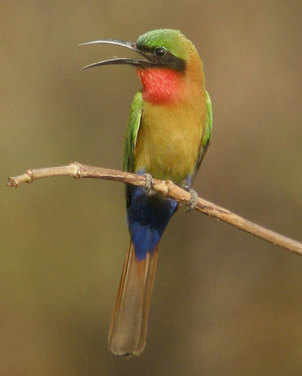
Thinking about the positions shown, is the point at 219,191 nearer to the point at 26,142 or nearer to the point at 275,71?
the point at 275,71

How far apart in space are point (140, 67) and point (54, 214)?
6.29ft

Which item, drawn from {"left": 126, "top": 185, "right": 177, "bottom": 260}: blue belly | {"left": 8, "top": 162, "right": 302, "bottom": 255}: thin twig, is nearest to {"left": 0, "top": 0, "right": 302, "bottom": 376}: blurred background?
{"left": 126, "top": 185, "right": 177, "bottom": 260}: blue belly

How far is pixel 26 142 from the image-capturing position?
511cm

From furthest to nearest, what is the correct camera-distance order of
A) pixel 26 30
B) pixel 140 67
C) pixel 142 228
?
pixel 26 30, pixel 142 228, pixel 140 67

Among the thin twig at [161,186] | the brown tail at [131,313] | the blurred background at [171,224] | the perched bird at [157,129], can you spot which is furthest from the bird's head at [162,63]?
the blurred background at [171,224]

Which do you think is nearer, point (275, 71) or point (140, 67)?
point (140, 67)

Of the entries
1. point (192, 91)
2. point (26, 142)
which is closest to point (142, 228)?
point (192, 91)

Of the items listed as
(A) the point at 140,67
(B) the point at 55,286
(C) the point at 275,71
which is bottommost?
(B) the point at 55,286

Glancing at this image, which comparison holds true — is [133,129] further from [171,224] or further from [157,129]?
[171,224]

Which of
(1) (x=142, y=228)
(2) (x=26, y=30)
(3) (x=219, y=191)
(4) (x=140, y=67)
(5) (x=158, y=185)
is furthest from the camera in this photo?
(2) (x=26, y=30)

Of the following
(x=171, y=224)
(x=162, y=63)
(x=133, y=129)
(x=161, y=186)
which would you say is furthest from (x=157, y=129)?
(x=171, y=224)

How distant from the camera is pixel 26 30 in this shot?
538 centimetres

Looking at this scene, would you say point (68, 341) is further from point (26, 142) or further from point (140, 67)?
point (140, 67)

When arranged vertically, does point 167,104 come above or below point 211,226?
above
